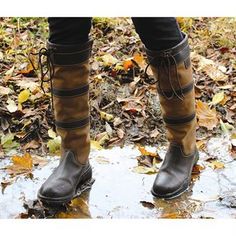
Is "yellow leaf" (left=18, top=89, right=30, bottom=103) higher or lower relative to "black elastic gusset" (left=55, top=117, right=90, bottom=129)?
lower

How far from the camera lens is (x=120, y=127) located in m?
2.73

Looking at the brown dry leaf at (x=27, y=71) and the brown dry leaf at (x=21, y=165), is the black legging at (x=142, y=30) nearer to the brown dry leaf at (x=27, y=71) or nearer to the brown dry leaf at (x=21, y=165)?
the brown dry leaf at (x=21, y=165)

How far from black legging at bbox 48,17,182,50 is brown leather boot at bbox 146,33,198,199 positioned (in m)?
0.04

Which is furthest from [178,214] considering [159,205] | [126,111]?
[126,111]

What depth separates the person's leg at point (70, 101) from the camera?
6.30 ft

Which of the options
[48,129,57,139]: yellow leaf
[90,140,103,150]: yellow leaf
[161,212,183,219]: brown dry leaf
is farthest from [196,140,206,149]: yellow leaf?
[48,129,57,139]: yellow leaf

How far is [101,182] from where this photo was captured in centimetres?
225

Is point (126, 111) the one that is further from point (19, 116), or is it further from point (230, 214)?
point (230, 214)

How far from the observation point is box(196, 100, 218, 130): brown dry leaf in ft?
8.91

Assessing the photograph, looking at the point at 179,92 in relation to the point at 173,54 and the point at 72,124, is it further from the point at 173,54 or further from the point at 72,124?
the point at 72,124

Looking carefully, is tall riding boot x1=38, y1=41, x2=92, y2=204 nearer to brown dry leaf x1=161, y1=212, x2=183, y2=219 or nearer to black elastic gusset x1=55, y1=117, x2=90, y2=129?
black elastic gusset x1=55, y1=117, x2=90, y2=129

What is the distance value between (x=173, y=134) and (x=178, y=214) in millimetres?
353

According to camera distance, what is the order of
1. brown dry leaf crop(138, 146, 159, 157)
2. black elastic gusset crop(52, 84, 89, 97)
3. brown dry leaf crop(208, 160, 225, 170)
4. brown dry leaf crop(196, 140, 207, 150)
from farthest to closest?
brown dry leaf crop(196, 140, 207, 150), brown dry leaf crop(138, 146, 159, 157), brown dry leaf crop(208, 160, 225, 170), black elastic gusset crop(52, 84, 89, 97)

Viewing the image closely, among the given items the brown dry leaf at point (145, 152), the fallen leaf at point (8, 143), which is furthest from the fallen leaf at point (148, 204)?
the fallen leaf at point (8, 143)
